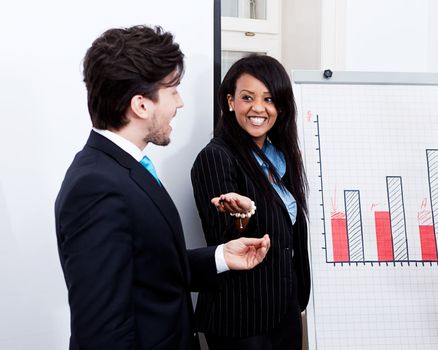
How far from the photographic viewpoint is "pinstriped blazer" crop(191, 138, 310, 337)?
1.17 metres

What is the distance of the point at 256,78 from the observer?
1.26m

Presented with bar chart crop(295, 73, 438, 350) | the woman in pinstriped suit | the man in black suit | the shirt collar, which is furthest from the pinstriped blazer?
the shirt collar

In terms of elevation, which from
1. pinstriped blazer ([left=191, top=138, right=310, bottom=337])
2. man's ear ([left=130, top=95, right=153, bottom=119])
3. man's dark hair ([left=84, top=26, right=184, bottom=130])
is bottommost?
pinstriped blazer ([left=191, top=138, right=310, bottom=337])

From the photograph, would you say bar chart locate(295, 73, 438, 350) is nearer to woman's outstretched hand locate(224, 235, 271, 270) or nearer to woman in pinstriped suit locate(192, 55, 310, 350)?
woman in pinstriped suit locate(192, 55, 310, 350)

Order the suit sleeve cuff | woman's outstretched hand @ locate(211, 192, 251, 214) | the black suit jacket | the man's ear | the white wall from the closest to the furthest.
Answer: the black suit jacket
the man's ear
woman's outstretched hand @ locate(211, 192, 251, 214)
the suit sleeve cuff
the white wall

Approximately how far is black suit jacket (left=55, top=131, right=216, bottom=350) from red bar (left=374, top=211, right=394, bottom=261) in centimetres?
61

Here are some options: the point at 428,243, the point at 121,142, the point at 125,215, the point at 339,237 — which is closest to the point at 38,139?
the point at 121,142

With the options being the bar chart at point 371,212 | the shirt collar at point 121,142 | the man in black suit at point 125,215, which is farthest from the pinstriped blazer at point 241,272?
the shirt collar at point 121,142

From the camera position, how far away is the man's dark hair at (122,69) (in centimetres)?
83

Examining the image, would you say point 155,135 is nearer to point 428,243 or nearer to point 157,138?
point 157,138

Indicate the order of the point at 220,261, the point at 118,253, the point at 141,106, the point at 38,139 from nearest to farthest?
1. the point at 118,253
2. the point at 141,106
3. the point at 220,261
4. the point at 38,139

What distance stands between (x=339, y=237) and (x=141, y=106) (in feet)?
2.22

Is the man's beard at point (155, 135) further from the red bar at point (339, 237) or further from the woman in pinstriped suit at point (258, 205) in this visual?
the red bar at point (339, 237)

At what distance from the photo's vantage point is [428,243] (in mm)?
1273
